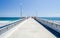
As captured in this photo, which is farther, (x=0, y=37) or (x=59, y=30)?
(x=59, y=30)

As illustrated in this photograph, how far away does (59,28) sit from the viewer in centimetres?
1681

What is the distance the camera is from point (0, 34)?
11711mm

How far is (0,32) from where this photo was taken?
11.6 m

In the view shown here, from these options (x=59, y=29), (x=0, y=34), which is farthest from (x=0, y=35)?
(x=59, y=29)

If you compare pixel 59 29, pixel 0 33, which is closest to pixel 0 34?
pixel 0 33

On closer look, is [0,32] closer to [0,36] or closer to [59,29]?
[0,36]

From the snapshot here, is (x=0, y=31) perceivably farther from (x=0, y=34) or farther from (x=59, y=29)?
(x=59, y=29)

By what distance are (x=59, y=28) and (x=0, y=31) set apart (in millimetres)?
7620

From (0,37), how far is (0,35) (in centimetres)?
24

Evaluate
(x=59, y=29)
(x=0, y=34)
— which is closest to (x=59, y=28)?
(x=59, y=29)

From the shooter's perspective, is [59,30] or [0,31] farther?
[59,30]

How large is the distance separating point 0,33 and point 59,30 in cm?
753

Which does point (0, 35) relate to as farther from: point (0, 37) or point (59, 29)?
point (59, 29)

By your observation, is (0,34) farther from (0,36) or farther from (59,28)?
(59,28)
